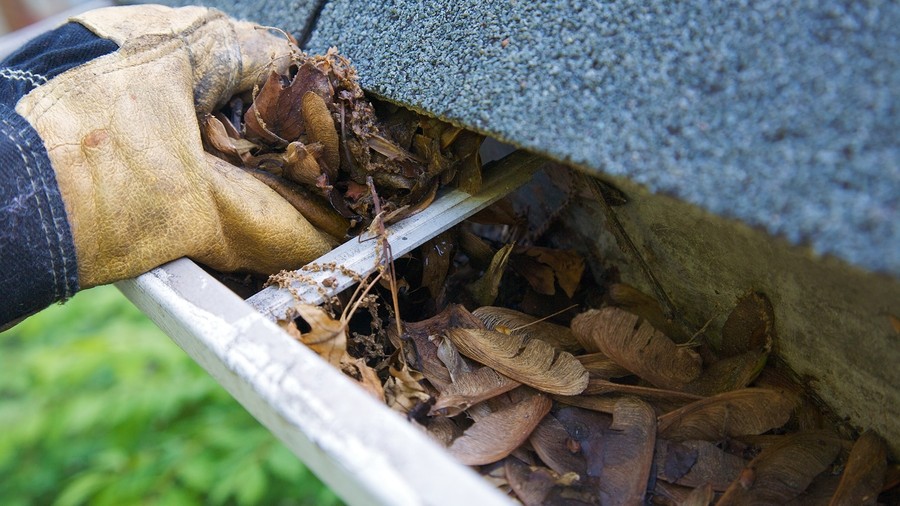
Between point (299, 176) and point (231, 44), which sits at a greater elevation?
point (231, 44)

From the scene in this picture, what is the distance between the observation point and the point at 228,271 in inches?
42.4

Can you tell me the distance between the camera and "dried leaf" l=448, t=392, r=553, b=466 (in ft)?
2.98

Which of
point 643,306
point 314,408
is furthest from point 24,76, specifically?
point 643,306

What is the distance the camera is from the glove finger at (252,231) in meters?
1.02

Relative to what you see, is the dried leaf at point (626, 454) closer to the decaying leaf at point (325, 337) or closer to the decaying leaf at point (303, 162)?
the decaying leaf at point (325, 337)

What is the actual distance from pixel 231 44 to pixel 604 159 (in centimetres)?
69

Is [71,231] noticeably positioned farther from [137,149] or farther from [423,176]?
[423,176]

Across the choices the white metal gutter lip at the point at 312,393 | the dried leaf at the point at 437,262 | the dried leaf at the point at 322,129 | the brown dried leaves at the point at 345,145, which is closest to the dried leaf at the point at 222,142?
the brown dried leaves at the point at 345,145

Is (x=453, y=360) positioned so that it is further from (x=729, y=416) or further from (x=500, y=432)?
(x=729, y=416)

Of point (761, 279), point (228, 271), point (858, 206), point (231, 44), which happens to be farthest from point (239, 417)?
point (858, 206)

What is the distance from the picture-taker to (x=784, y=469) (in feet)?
3.05

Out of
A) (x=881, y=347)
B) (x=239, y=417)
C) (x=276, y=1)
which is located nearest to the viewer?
(x=881, y=347)

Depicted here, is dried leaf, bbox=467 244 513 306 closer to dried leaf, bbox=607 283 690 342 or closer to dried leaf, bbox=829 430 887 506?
dried leaf, bbox=607 283 690 342

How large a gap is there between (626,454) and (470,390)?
0.74 feet
